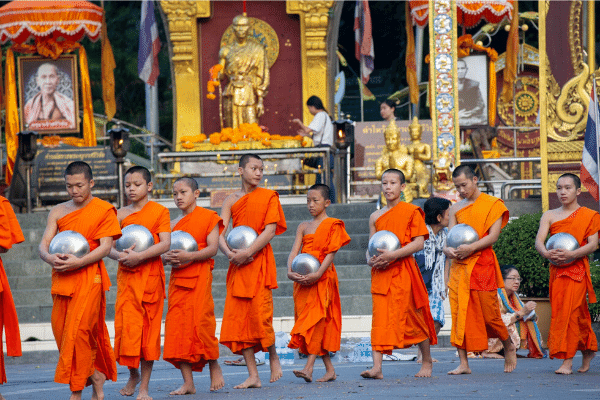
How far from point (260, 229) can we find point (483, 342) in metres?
1.90

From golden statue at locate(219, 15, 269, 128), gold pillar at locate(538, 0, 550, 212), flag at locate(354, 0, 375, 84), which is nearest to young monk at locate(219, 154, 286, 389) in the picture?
gold pillar at locate(538, 0, 550, 212)

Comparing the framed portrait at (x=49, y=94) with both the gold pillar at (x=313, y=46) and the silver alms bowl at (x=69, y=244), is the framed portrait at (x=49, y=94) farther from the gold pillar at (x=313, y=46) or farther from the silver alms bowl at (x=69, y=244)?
the silver alms bowl at (x=69, y=244)

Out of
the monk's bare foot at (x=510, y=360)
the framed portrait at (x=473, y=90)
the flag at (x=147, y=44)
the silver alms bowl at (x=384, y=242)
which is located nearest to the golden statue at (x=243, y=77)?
the flag at (x=147, y=44)

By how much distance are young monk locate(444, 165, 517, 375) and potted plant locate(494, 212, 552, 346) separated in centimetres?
217

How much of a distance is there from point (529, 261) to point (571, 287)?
2218mm

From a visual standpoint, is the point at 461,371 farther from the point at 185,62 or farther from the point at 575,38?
the point at 185,62

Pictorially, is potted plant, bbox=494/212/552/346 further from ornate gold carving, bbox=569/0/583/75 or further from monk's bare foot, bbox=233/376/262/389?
monk's bare foot, bbox=233/376/262/389

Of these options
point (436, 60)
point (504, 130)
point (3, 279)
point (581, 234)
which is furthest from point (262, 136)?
point (3, 279)

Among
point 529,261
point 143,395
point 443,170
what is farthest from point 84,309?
point 443,170

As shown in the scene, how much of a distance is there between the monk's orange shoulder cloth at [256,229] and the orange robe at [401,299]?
83cm

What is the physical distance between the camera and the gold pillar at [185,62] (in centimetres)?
1733

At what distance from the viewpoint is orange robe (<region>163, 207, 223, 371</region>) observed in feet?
23.0

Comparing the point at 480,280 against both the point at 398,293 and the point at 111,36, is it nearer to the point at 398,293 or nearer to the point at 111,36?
the point at 398,293

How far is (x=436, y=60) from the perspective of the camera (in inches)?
546
